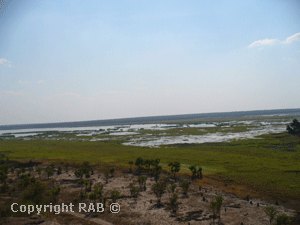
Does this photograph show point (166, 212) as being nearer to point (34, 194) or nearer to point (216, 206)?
point (216, 206)

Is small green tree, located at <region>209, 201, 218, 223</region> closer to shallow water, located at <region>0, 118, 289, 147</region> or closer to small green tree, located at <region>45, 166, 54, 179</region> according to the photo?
small green tree, located at <region>45, 166, 54, 179</region>

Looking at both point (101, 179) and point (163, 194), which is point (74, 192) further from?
point (163, 194)

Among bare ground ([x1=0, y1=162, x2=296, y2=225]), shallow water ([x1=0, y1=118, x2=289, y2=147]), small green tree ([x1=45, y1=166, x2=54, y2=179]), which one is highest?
small green tree ([x1=45, y1=166, x2=54, y2=179])

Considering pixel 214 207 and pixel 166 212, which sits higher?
pixel 214 207

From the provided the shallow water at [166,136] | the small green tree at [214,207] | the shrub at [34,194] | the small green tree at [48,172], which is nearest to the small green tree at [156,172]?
the small green tree at [214,207]

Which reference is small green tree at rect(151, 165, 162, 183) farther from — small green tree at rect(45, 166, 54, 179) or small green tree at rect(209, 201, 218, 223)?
small green tree at rect(45, 166, 54, 179)

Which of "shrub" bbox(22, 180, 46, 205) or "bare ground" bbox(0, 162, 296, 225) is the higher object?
"shrub" bbox(22, 180, 46, 205)

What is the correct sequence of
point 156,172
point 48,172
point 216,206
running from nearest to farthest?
1. point 216,206
2. point 48,172
3. point 156,172

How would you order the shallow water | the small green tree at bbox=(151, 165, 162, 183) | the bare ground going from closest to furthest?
1. the bare ground
2. the small green tree at bbox=(151, 165, 162, 183)
3. the shallow water

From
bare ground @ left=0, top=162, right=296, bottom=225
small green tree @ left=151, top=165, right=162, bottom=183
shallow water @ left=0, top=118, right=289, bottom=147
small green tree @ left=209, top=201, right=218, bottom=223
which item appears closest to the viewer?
small green tree @ left=209, top=201, right=218, bottom=223

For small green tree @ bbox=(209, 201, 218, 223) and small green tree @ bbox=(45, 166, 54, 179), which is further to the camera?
small green tree @ bbox=(45, 166, 54, 179)

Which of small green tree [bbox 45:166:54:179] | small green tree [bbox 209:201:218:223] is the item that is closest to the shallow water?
small green tree [bbox 45:166:54:179]

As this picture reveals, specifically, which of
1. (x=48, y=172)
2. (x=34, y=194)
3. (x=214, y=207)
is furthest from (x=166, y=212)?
(x=48, y=172)

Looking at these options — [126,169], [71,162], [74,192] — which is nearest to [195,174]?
[126,169]
